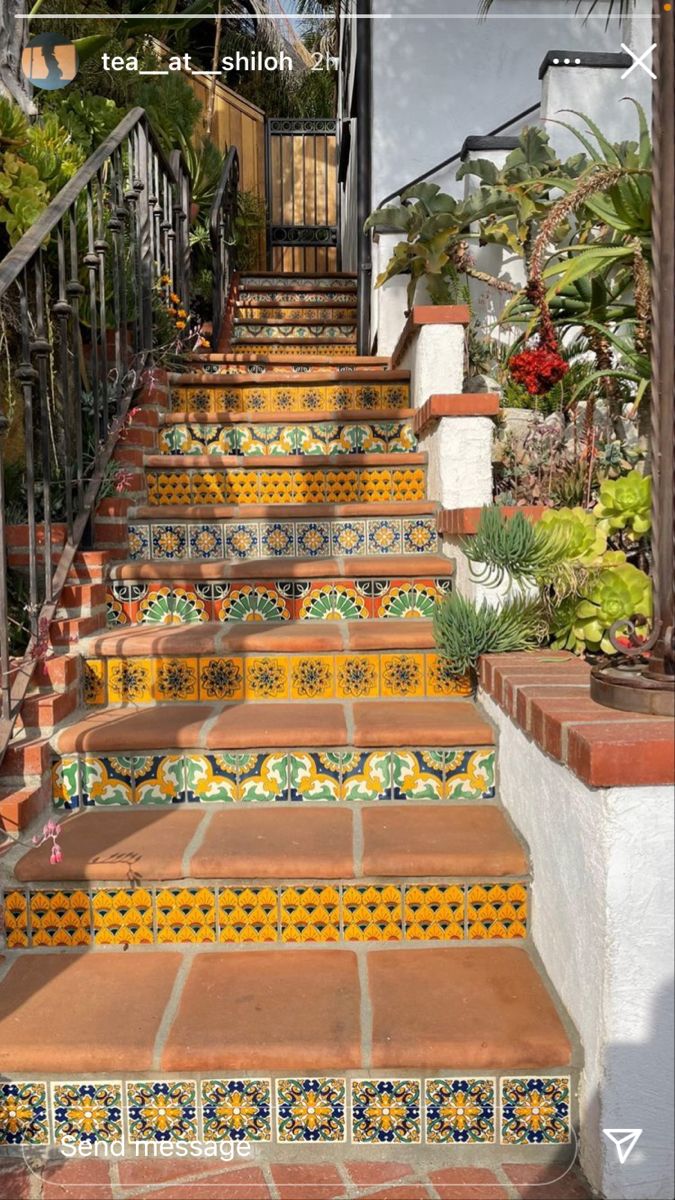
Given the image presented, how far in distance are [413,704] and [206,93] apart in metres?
8.80

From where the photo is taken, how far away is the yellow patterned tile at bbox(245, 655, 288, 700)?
2441 mm

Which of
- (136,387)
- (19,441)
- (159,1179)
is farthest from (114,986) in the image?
(136,387)

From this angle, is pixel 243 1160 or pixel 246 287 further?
pixel 246 287

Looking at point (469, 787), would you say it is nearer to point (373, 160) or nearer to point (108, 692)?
point (108, 692)

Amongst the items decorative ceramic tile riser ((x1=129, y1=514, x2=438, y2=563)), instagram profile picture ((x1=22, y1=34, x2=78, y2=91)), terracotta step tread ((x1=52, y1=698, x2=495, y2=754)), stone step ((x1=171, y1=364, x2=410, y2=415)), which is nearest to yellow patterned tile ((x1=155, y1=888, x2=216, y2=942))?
terracotta step tread ((x1=52, y1=698, x2=495, y2=754))

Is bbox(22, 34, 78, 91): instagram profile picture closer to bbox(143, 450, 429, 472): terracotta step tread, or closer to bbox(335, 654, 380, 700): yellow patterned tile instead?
bbox(143, 450, 429, 472): terracotta step tread

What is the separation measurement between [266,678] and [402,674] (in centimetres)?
41

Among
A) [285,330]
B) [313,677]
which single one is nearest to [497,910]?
[313,677]

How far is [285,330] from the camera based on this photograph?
19.6ft

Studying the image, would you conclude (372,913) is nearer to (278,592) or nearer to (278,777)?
(278,777)

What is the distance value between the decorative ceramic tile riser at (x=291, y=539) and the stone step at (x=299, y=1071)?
175 cm

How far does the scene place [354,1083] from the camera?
1485mm

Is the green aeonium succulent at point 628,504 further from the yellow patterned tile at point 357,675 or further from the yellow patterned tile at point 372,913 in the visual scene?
the yellow patterned tile at point 372,913

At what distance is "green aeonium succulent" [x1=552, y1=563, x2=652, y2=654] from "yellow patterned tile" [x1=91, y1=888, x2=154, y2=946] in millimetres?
1229
